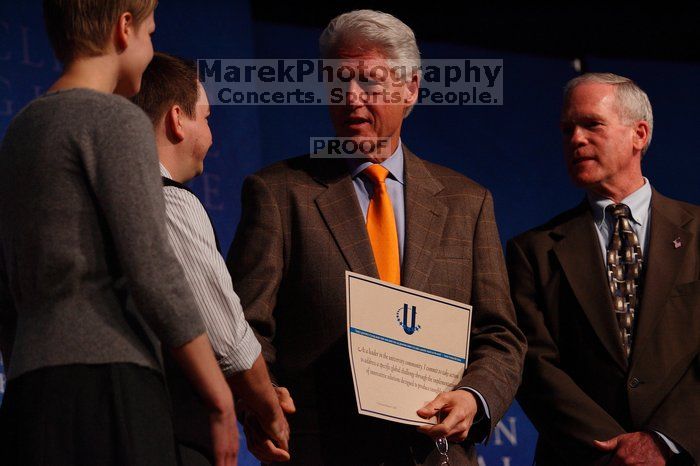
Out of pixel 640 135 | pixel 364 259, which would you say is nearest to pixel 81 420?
pixel 364 259

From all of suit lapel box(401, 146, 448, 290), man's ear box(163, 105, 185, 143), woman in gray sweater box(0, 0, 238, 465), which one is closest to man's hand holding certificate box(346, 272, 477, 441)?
suit lapel box(401, 146, 448, 290)

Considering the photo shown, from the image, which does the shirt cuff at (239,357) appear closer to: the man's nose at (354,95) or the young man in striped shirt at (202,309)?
the young man in striped shirt at (202,309)

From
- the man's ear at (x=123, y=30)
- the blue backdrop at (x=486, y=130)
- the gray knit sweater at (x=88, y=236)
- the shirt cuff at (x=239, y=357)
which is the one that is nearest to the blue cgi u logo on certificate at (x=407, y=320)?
the shirt cuff at (x=239, y=357)

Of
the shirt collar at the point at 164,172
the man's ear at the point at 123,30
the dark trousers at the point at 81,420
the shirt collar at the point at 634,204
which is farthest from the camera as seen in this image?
the shirt collar at the point at 634,204

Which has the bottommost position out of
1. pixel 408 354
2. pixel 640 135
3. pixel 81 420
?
pixel 408 354

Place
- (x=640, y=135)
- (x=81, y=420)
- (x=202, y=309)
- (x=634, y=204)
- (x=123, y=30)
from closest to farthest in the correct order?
(x=81, y=420) < (x=123, y=30) < (x=202, y=309) < (x=634, y=204) < (x=640, y=135)

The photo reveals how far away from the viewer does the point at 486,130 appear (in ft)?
15.3

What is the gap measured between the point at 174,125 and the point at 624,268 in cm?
149

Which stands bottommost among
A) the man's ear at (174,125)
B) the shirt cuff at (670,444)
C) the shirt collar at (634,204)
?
the shirt cuff at (670,444)

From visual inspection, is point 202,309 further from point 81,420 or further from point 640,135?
point 640,135

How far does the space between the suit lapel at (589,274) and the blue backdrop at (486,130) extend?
136 centimetres

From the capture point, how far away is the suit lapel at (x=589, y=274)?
2904 millimetres

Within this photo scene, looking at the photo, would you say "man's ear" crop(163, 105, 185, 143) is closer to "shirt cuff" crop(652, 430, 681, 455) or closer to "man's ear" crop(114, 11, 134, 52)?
"man's ear" crop(114, 11, 134, 52)

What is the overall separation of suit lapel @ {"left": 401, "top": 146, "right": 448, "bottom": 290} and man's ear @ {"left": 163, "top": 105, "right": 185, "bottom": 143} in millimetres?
651
